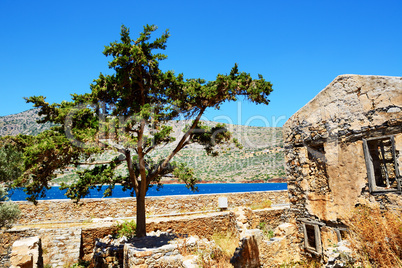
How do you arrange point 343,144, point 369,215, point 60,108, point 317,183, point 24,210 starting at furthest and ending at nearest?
point 24,210 → point 60,108 → point 317,183 → point 343,144 → point 369,215

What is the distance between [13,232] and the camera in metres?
11.0

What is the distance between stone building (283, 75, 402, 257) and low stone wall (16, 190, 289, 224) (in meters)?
9.24

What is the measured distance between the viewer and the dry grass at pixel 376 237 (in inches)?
185

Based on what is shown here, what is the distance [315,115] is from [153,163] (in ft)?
22.0

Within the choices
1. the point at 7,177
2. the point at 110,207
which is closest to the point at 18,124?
the point at 110,207

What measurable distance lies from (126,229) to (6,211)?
514 cm

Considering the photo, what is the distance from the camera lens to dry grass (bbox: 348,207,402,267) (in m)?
4.70

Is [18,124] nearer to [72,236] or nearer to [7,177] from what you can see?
[7,177]

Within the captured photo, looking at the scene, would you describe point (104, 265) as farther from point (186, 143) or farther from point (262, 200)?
point (262, 200)

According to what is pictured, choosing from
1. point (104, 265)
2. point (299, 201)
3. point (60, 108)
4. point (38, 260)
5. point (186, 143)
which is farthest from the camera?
point (186, 143)

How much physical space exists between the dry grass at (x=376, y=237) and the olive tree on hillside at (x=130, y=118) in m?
5.27

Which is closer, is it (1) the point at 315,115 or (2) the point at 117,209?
(1) the point at 315,115

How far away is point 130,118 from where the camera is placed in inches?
357

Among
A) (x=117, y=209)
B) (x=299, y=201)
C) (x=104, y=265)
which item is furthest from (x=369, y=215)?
(x=117, y=209)
